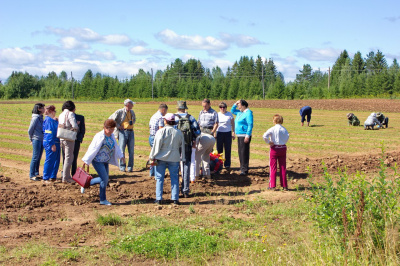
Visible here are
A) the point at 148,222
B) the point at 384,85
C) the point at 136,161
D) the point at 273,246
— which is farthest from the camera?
the point at 384,85

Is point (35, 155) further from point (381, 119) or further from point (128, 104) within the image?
point (381, 119)

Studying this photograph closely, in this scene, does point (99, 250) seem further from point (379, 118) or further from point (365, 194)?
point (379, 118)

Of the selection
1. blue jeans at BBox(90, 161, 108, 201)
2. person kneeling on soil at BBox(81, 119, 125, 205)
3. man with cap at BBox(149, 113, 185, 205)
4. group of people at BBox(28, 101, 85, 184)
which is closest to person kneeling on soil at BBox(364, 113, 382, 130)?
group of people at BBox(28, 101, 85, 184)

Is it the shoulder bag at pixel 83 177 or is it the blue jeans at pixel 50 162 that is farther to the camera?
the blue jeans at pixel 50 162

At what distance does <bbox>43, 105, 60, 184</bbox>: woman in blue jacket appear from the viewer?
35.2 feet

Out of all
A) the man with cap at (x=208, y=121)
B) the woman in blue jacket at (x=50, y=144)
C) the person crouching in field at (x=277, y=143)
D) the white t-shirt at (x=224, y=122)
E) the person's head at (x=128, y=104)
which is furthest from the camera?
the white t-shirt at (x=224, y=122)

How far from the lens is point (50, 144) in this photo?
1077 cm

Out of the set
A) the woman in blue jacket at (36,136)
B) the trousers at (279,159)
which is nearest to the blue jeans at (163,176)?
the trousers at (279,159)

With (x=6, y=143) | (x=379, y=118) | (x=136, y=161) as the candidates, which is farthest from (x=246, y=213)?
(x=379, y=118)

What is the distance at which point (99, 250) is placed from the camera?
20.6ft

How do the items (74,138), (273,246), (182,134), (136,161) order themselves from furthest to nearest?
(136,161) < (74,138) < (182,134) < (273,246)

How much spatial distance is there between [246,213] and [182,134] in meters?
2.03

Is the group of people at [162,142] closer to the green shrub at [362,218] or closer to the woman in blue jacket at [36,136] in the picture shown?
the woman in blue jacket at [36,136]

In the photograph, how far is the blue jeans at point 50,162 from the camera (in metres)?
10.8
